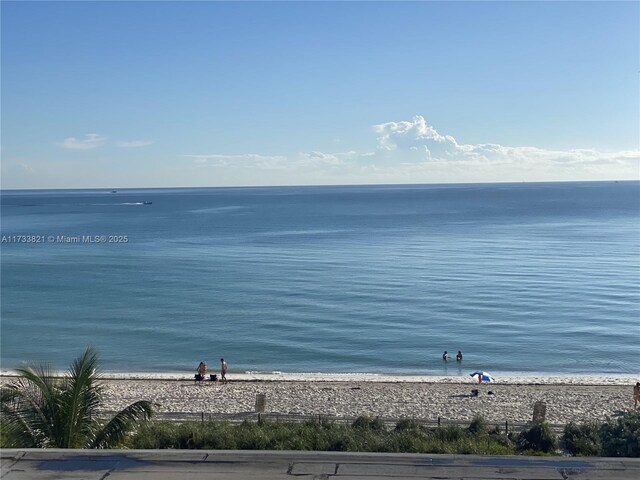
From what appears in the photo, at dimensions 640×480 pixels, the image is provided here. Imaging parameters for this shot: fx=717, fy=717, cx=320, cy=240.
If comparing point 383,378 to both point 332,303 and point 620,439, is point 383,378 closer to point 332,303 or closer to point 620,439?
point 332,303

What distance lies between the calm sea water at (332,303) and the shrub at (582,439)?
49.9 feet

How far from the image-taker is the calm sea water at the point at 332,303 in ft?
109

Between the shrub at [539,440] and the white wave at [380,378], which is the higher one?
the shrub at [539,440]

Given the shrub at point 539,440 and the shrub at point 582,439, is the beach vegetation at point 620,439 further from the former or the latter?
the shrub at point 539,440

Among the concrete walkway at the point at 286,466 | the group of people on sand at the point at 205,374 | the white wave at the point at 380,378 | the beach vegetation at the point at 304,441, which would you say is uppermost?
the concrete walkway at the point at 286,466

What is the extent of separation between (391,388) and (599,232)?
74.0 m

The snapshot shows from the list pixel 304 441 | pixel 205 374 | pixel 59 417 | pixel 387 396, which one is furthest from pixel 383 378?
pixel 59 417

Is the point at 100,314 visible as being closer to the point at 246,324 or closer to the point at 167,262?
the point at 246,324

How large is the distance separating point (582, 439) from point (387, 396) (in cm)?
1087

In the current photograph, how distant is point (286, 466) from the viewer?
8.31 meters

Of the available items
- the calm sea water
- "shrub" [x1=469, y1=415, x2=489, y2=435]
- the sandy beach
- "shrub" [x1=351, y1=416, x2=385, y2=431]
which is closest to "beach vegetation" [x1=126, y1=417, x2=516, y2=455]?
"shrub" [x1=351, y1=416, x2=385, y2=431]

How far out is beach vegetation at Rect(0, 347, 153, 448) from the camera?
1034cm

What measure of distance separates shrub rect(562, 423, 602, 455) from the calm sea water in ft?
49.9

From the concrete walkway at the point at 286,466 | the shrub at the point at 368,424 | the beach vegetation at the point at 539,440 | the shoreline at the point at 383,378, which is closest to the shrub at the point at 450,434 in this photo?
the beach vegetation at the point at 539,440
